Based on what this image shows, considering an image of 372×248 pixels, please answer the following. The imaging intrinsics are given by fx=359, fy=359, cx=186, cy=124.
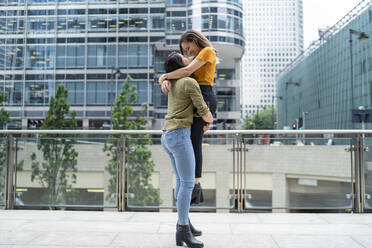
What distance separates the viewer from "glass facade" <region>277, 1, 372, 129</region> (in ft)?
144

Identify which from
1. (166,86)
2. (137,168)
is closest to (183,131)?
(166,86)

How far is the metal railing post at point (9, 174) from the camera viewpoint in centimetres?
483

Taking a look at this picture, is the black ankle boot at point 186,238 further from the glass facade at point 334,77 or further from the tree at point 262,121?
the tree at point 262,121

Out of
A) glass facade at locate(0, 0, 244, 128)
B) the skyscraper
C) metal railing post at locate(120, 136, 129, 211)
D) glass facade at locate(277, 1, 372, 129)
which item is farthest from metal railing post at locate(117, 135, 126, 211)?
the skyscraper

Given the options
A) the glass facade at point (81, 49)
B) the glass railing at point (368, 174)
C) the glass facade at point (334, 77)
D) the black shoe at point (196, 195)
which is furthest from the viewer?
the glass facade at point (334, 77)

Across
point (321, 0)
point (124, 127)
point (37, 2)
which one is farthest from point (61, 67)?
point (321, 0)

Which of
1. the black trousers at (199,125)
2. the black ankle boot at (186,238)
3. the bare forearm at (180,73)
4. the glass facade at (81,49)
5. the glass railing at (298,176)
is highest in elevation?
the glass facade at (81,49)

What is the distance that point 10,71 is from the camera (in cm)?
3928

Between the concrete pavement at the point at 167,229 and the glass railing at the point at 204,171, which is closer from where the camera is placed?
→ the concrete pavement at the point at 167,229

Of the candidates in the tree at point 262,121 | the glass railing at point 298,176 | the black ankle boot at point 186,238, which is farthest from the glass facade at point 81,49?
the tree at point 262,121

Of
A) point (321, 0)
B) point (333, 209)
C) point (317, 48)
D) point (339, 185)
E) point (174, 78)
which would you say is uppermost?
point (321, 0)

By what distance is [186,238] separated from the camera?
2.89 meters

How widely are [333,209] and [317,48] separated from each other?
59247mm

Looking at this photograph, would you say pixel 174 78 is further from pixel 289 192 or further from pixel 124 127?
pixel 124 127
